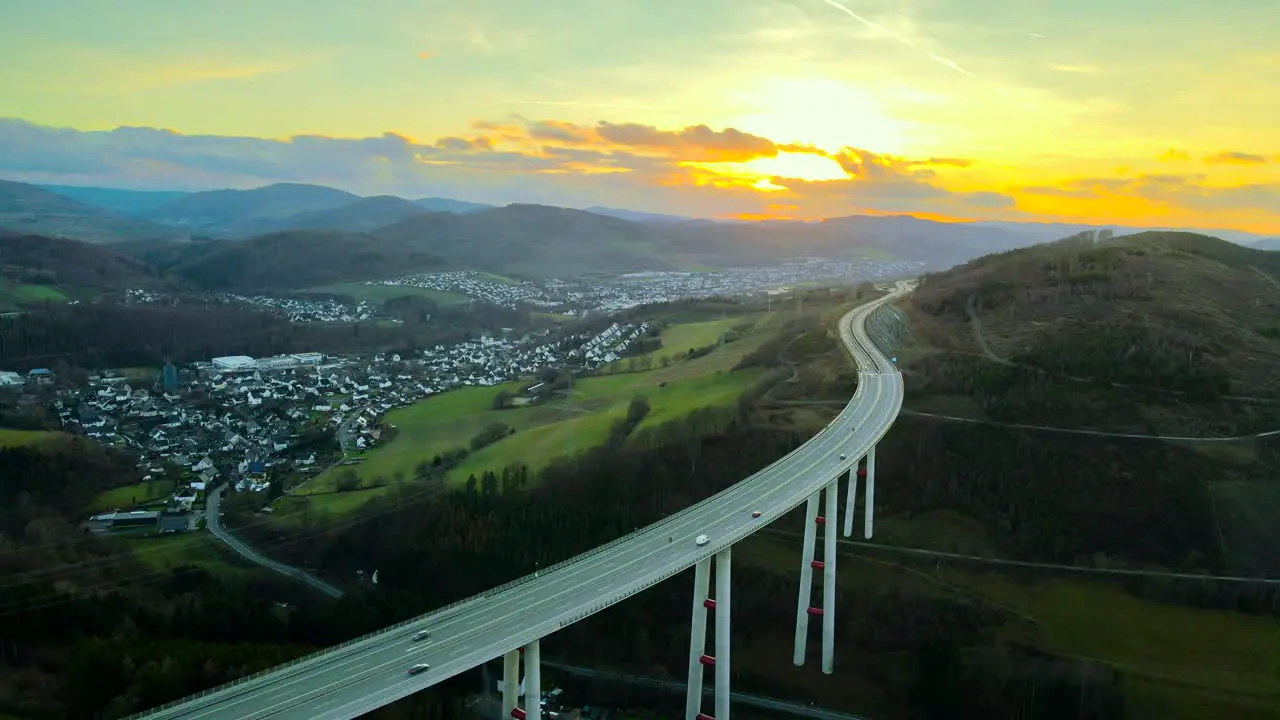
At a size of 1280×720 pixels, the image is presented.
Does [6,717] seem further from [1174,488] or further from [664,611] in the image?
[1174,488]

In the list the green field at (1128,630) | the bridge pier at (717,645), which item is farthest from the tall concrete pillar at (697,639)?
the green field at (1128,630)

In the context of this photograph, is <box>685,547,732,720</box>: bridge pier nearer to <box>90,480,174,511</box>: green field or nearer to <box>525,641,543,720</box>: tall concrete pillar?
<box>525,641,543,720</box>: tall concrete pillar

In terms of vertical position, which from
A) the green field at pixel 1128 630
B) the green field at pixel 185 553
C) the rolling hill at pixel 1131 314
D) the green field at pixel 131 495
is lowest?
the green field at pixel 1128 630

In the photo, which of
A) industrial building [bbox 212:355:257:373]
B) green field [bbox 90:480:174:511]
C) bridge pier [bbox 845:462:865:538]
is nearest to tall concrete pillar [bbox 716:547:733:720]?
bridge pier [bbox 845:462:865:538]

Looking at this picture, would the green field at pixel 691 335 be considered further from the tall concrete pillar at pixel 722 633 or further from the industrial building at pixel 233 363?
the tall concrete pillar at pixel 722 633

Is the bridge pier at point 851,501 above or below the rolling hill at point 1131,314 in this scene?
below

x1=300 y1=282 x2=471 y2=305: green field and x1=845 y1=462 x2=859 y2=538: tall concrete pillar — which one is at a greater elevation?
x1=300 y1=282 x2=471 y2=305: green field
